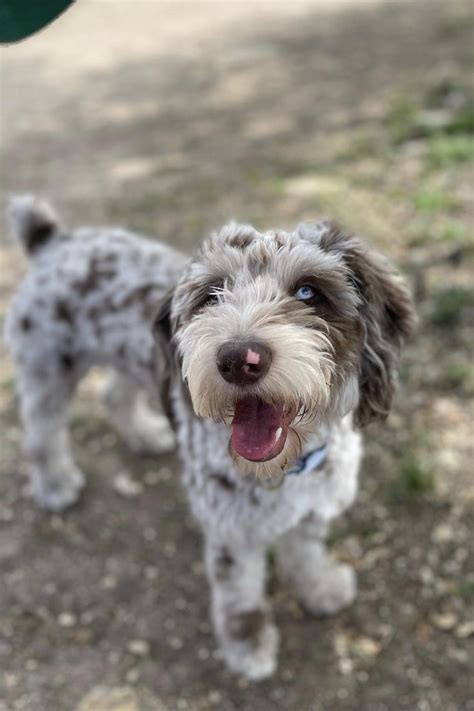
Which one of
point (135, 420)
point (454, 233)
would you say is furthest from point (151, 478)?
point (454, 233)

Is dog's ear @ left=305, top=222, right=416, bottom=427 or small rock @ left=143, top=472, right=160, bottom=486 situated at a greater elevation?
dog's ear @ left=305, top=222, right=416, bottom=427

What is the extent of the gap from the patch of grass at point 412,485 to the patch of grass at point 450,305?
119 cm

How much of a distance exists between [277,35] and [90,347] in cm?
864

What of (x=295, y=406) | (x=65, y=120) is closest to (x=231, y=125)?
(x=65, y=120)

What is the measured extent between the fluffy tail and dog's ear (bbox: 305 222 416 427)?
67.0 inches

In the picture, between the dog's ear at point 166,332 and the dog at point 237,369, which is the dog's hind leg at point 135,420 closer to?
the dog at point 237,369

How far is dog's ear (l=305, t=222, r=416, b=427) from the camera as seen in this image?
7.47 ft

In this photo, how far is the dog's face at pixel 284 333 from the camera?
1978 millimetres

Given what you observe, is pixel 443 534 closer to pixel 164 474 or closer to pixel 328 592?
pixel 328 592

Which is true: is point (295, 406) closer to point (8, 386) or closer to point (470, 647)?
point (470, 647)

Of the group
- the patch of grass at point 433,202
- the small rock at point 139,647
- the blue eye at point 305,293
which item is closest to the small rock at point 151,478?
the small rock at point 139,647

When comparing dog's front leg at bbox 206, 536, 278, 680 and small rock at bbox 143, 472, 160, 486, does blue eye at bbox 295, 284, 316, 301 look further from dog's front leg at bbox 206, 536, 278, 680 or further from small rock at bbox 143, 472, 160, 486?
small rock at bbox 143, 472, 160, 486

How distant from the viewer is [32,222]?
140 inches

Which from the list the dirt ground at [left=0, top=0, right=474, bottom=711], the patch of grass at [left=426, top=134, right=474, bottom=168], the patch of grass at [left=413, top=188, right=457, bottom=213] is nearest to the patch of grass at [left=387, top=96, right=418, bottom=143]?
the dirt ground at [left=0, top=0, right=474, bottom=711]
